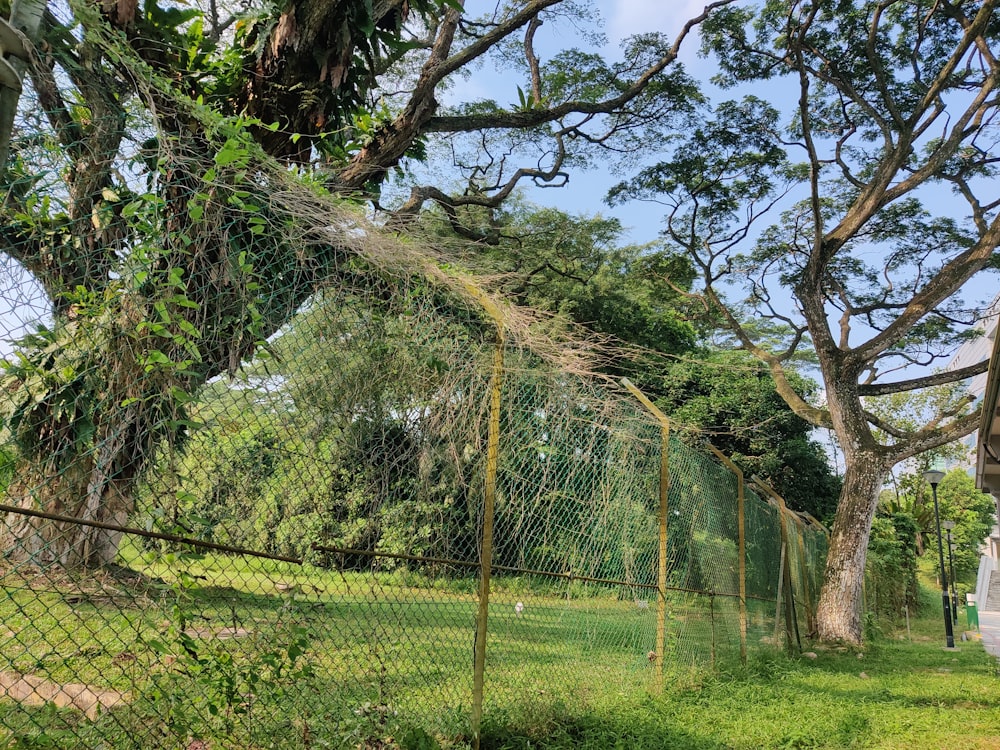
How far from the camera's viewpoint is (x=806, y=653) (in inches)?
383

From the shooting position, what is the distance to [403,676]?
3.90 meters

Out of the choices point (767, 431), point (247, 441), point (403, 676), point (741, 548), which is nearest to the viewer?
point (247, 441)

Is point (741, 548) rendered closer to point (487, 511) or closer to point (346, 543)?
point (487, 511)

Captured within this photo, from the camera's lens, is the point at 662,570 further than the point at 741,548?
No

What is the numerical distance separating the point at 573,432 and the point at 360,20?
330 cm

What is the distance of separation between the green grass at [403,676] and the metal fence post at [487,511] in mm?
204

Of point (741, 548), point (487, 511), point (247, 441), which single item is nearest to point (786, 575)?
point (741, 548)

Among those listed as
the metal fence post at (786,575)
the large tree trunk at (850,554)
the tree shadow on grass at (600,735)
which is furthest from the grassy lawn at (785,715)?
the large tree trunk at (850,554)

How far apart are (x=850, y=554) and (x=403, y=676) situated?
35.1 feet

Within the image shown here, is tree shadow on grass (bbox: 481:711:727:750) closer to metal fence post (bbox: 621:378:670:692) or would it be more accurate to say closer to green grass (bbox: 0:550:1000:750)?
green grass (bbox: 0:550:1000:750)

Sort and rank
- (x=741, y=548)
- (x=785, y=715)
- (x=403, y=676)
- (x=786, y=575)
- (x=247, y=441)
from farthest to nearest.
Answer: (x=786, y=575), (x=741, y=548), (x=785, y=715), (x=403, y=676), (x=247, y=441)

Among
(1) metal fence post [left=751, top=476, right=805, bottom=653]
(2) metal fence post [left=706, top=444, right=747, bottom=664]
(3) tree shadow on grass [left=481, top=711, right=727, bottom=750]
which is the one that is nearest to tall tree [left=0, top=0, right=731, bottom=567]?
(3) tree shadow on grass [left=481, top=711, right=727, bottom=750]

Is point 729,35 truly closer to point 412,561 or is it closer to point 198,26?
point 198,26

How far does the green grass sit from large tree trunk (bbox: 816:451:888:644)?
11.7ft
